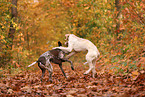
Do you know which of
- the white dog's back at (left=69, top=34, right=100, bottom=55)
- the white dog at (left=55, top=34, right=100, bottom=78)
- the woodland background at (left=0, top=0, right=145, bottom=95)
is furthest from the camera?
the woodland background at (left=0, top=0, right=145, bottom=95)

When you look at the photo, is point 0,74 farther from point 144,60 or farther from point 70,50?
point 144,60

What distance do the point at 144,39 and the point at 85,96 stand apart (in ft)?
13.8

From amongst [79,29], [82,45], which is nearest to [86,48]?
[82,45]

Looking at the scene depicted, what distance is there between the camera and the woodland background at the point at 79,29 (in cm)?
820

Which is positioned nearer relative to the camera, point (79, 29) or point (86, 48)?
point (86, 48)

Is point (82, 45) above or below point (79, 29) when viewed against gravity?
below

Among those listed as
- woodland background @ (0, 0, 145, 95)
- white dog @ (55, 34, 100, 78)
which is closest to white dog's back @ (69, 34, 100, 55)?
white dog @ (55, 34, 100, 78)

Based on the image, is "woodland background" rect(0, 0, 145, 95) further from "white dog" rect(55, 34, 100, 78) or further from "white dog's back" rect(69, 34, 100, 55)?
"white dog's back" rect(69, 34, 100, 55)

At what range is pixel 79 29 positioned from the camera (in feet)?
50.5

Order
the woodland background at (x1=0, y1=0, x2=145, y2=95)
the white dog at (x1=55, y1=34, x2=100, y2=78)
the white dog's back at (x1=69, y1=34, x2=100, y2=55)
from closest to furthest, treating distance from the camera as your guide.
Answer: the white dog at (x1=55, y1=34, x2=100, y2=78) → the white dog's back at (x1=69, y1=34, x2=100, y2=55) → the woodland background at (x1=0, y1=0, x2=145, y2=95)

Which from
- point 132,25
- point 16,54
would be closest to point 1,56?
point 16,54

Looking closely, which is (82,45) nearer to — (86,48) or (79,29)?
(86,48)

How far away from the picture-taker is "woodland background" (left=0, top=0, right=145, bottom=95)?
26.9 feet

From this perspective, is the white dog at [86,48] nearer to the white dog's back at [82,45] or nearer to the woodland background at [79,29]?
the white dog's back at [82,45]
